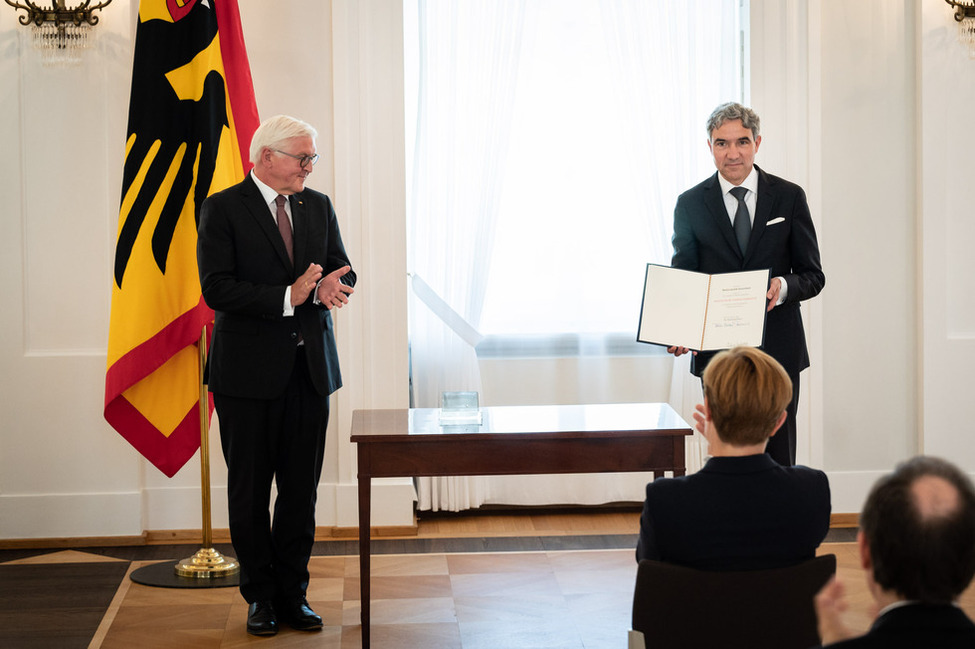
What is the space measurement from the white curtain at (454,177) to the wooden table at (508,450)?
1.77m

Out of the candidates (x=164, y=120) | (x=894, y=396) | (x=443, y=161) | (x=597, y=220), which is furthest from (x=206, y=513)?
(x=894, y=396)

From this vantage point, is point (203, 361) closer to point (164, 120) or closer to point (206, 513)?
point (206, 513)

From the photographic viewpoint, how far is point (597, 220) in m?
5.38

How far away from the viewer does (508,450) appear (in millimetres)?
3424

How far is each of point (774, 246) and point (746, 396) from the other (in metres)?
1.72

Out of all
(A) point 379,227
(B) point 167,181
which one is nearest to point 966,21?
(A) point 379,227

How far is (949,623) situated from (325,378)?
2.67m

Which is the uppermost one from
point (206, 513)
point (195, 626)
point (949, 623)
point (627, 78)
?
point (627, 78)

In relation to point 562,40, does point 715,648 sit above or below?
below

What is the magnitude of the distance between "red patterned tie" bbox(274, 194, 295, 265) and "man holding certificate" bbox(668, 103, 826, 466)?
1.46 meters

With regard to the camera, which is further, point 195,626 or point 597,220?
point 597,220

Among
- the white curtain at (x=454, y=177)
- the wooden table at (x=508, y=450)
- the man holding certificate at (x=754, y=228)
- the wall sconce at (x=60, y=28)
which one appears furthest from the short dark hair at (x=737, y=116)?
the wall sconce at (x=60, y=28)

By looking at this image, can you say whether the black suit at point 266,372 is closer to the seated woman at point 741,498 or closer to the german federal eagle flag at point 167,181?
the german federal eagle flag at point 167,181

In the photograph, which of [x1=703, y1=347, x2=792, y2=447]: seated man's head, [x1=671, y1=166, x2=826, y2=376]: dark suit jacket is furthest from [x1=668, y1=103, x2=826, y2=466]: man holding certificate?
[x1=703, y1=347, x2=792, y2=447]: seated man's head
